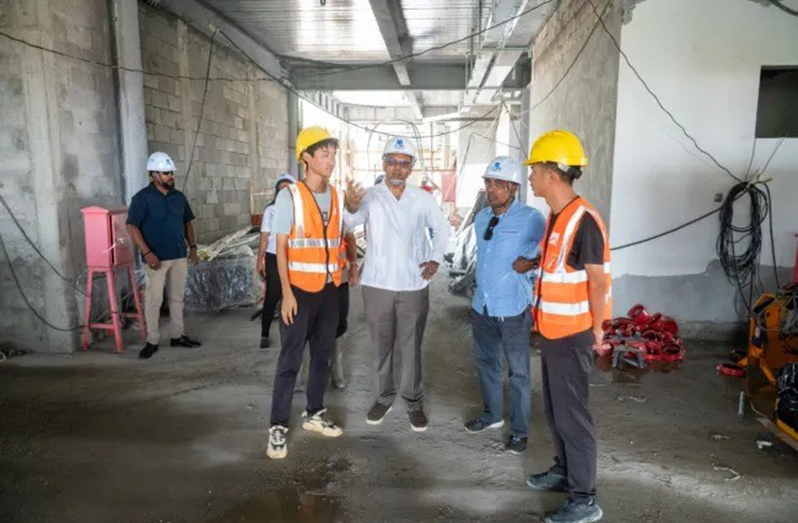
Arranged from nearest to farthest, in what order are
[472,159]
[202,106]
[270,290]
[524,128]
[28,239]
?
[28,239], [270,290], [202,106], [524,128], [472,159]

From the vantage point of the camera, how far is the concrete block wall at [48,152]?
4.54m

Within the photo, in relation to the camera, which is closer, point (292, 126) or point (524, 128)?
point (524, 128)

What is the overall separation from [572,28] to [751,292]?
3767mm

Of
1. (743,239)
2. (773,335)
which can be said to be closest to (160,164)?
(773,335)

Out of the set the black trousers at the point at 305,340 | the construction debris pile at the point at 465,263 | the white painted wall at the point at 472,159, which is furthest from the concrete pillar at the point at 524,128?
the black trousers at the point at 305,340

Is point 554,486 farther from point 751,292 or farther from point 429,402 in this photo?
point 751,292

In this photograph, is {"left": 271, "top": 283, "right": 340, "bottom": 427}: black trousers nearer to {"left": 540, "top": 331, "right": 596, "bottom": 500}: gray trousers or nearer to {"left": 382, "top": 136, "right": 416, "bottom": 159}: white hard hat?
{"left": 382, "top": 136, "right": 416, "bottom": 159}: white hard hat

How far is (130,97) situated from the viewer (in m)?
5.61

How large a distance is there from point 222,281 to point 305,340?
12.9 feet

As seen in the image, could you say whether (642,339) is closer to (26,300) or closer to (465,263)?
(465,263)

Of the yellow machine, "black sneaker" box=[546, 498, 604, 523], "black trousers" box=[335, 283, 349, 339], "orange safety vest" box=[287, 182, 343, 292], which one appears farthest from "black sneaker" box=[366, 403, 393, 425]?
the yellow machine

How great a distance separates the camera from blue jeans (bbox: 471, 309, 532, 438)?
3.03 meters

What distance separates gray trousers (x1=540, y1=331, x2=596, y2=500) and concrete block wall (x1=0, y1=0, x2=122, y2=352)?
4.51 m

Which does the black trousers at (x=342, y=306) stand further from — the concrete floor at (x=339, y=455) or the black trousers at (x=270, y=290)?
the black trousers at (x=270, y=290)
